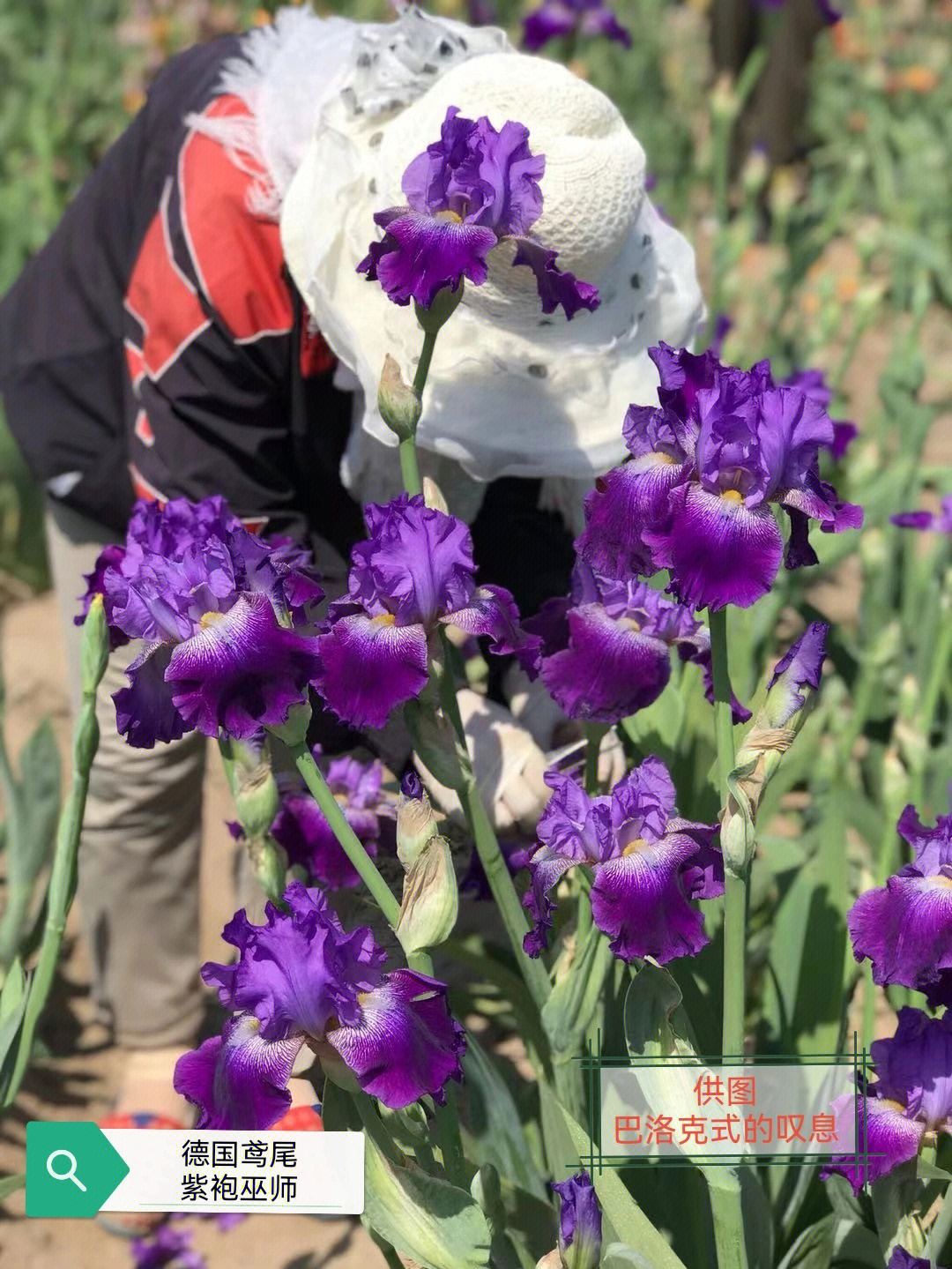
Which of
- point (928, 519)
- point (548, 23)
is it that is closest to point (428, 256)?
point (928, 519)

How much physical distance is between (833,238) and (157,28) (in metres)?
1.74

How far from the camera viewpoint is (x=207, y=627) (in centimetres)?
90

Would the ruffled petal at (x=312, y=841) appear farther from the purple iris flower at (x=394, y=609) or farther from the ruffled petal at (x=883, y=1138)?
the ruffled petal at (x=883, y=1138)

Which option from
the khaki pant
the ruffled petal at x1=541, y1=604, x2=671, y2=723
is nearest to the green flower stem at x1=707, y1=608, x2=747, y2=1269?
the ruffled petal at x1=541, y1=604, x2=671, y2=723

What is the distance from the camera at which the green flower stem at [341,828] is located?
0.93 meters

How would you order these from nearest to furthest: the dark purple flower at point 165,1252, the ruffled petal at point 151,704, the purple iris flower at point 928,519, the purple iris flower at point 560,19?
the ruffled petal at point 151,704 → the dark purple flower at point 165,1252 → the purple iris flower at point 928,519 → the purple iris flower at point 560,19

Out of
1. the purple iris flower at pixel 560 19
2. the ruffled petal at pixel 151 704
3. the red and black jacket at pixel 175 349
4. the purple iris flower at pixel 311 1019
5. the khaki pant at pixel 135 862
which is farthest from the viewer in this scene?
the purple iris flower at pixel 560 19

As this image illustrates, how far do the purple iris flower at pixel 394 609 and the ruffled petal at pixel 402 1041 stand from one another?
153mm

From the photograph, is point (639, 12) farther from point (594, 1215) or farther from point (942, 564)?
point (594, 1215)

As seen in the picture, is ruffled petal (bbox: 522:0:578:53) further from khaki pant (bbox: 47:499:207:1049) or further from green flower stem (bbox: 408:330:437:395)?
green flower stem (bbox: 408:330:437:395)

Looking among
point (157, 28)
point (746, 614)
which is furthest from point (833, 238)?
point (746, 614)

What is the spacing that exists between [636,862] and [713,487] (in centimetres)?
22

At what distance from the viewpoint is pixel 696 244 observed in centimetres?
376

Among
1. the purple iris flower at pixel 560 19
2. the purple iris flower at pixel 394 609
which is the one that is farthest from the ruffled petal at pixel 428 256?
the purple iris flower at pixel 560 19
